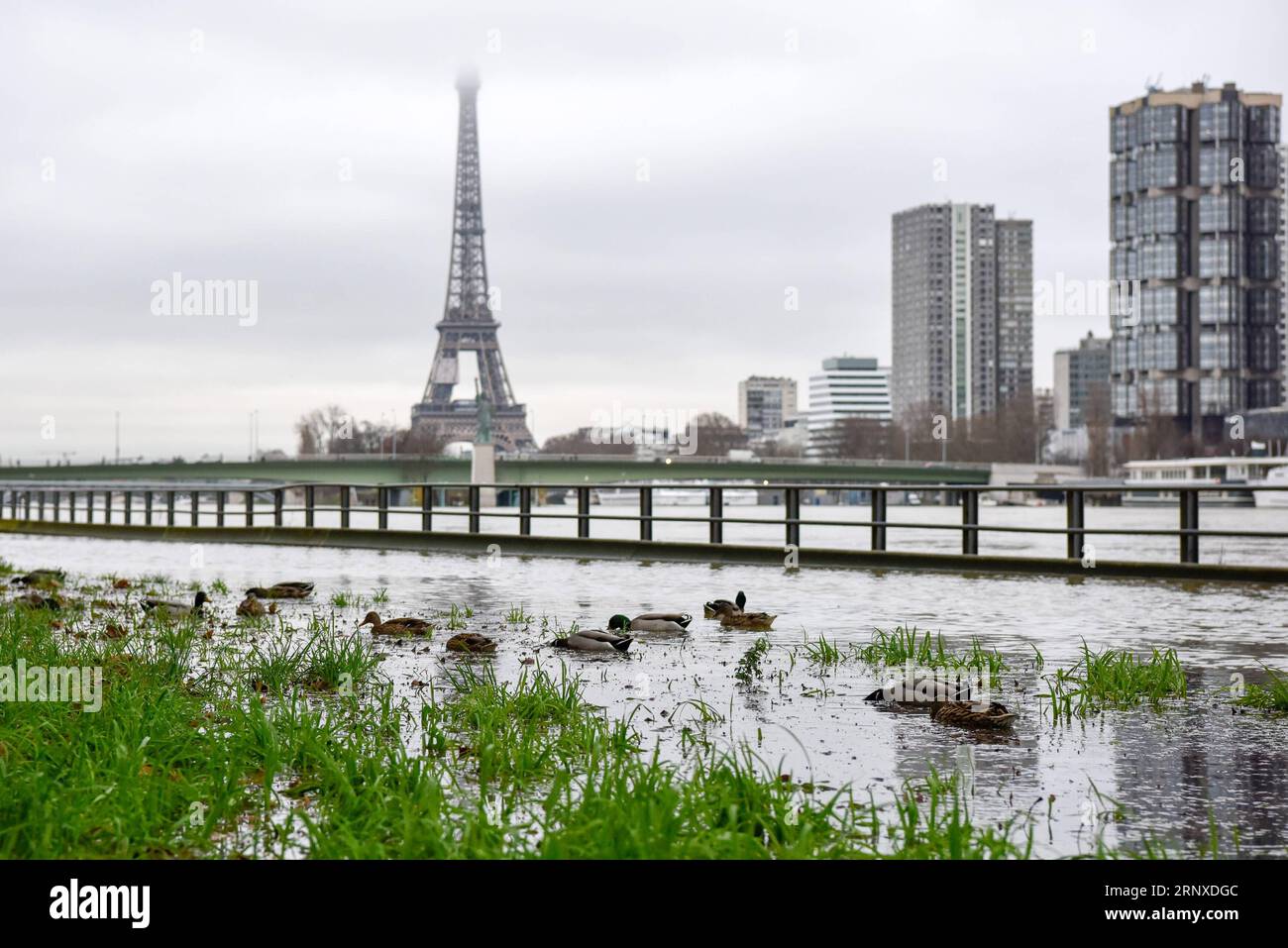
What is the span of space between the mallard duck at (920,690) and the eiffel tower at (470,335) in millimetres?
112032

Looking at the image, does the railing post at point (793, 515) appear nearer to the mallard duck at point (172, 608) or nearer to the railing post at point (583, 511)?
the railing post at point (583, 511)

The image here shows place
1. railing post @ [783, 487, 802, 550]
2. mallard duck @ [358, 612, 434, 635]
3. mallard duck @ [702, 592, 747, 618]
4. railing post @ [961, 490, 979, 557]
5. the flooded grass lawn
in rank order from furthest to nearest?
1. railing post @ [783, 487, 802, 550]
2. railing post @ [961, 490, 979, 557]
3. mallard duck @ [702, 592, 747, 618]
4. mallard duck @ [358, 612, 434, 635]
5. the flooded grass lawn

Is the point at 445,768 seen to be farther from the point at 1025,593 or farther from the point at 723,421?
the point at 723,421

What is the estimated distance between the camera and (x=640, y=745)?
6199mm

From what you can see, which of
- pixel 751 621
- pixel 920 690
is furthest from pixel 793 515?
pixel 920 690

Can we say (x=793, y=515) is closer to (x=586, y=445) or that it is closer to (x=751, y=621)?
(x=751, y=621)

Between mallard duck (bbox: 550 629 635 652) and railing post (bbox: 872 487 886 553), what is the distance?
10.9 metres

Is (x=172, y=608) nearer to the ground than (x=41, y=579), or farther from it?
farther from it

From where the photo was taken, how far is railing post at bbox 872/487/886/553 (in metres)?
20.8

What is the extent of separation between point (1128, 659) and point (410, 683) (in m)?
4.15

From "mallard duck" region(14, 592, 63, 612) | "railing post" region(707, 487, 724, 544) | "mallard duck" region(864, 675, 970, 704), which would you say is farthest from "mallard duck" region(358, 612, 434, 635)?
"railing post" region(707, 487, 724, 544)

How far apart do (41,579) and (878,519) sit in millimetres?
11678

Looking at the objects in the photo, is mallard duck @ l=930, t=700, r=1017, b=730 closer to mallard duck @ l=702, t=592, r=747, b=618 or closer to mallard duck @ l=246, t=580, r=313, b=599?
mallard duck @ l=702, t=592, r=747, b=618
